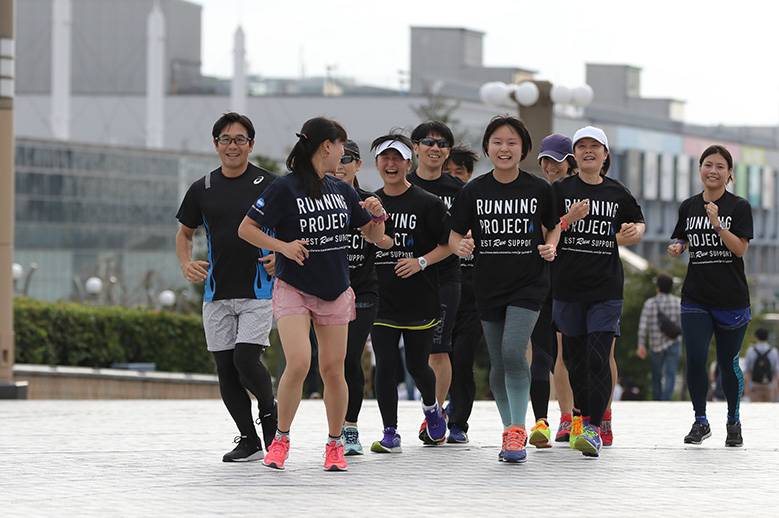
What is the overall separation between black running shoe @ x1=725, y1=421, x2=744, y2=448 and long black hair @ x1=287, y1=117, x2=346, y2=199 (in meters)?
3.53

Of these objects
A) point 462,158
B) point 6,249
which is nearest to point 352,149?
point 462,158

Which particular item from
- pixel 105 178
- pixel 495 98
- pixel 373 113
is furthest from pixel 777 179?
pixel 495 98

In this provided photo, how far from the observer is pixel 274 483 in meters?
7.41

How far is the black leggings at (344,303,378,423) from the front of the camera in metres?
8.62

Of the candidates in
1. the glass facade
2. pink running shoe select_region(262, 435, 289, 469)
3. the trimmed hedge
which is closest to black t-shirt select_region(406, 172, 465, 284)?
pink running shoe select_region(262, 435, 289, 469)

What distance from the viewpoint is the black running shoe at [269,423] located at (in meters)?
8.59

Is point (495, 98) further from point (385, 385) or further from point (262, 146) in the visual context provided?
point (262, 146)

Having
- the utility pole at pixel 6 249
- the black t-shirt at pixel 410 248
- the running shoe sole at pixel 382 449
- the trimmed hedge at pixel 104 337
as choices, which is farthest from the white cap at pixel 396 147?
the trimmed hedge at pixel 104 337

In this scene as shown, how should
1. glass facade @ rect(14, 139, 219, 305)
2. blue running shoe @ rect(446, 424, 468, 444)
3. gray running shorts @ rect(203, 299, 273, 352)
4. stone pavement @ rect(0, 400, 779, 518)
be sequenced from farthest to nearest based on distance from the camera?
glass facade @ rect(14, 139, 219, 305) < blue running shoe @ rect(446, 424, 468, 444) < gray running shorts @ rect(203, 299, 273, 352) < stone pavement @ rect(0, 400, 779, 518)

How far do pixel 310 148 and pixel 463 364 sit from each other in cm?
245

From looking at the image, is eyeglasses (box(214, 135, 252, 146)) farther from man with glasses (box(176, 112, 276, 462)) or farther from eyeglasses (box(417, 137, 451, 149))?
eyeglasses (box(417, 137, 451, 149))

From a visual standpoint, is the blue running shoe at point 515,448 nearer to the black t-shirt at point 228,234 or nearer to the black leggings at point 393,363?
the black leggings at point 393,363

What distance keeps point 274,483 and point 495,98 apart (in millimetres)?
11464

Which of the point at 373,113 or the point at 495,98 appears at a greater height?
the point at 373,113
